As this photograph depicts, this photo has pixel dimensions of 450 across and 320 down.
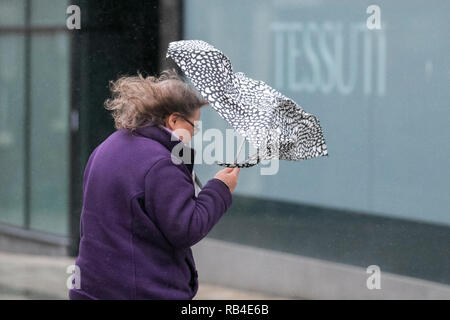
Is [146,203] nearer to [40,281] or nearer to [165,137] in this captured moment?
[165,137]

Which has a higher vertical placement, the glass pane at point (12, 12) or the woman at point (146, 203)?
the glass pane at point (12, 12)

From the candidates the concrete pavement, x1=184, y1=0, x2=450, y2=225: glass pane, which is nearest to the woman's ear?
x1=184, y1=0, x2=450, y2=225: glass pane

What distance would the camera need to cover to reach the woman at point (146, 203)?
2.82 m

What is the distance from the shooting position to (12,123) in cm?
944

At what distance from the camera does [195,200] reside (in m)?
2.87

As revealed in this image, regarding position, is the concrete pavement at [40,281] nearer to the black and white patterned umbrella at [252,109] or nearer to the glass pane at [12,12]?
the glass pane at [12,12]

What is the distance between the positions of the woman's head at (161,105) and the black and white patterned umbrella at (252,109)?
7 cm

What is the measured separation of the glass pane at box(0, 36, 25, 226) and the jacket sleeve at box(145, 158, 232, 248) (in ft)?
22.1

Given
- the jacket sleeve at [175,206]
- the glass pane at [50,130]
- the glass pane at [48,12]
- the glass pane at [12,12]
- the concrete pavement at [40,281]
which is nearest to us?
the jacket sleeve at [175,206]

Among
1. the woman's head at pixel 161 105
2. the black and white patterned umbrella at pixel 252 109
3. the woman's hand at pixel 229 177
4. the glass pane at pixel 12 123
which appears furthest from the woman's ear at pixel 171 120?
the glass pane at pixel 12 123

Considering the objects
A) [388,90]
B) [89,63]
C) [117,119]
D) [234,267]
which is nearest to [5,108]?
[89,63]

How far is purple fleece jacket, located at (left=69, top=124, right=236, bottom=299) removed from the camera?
281 cm

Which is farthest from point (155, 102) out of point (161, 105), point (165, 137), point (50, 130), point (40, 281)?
point (50, 130)
